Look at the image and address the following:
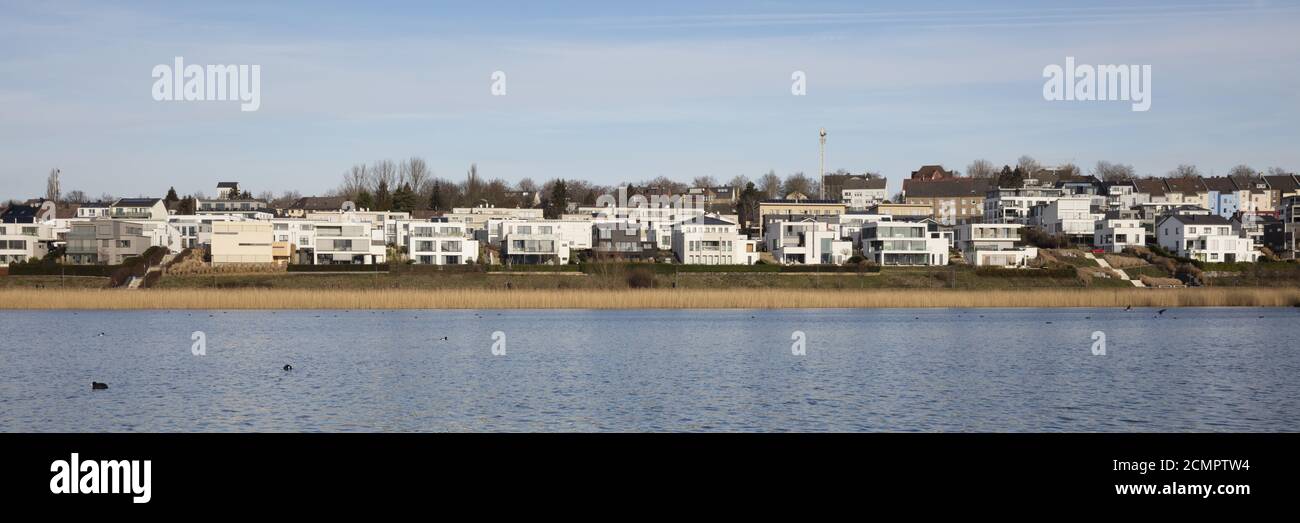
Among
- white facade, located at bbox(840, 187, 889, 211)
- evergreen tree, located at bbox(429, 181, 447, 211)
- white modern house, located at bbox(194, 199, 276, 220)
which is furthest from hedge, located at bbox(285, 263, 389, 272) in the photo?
white facade, located at bbox(840, 187, 889, 211)

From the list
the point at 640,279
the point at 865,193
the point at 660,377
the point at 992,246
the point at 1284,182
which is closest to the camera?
the point at 660,377

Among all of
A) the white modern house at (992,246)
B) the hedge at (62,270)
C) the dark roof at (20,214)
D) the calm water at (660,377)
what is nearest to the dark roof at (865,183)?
the white modern house at (992,246)

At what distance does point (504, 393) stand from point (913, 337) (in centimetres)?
1926

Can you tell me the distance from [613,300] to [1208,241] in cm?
5457

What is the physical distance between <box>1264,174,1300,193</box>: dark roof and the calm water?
9705 centimetres

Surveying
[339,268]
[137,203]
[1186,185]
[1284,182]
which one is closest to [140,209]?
[137,203]

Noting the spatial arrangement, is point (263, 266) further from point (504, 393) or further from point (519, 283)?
point (504, 393)

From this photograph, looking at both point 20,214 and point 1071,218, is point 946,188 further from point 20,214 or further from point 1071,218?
point 20,214

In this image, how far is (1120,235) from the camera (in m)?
93.9

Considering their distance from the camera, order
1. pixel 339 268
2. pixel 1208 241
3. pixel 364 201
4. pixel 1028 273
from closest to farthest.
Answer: pixel 1028 273
pixel 339 268
pixel 1208 241
pixel 364 201

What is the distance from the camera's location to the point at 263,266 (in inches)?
3221

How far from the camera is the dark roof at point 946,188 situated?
138 metres

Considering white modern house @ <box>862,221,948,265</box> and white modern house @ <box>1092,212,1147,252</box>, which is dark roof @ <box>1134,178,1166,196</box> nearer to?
white modern house @ <box>1092,212,1147,252</box>

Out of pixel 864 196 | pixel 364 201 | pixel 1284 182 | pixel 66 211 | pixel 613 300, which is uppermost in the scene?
pixel 1284 182
